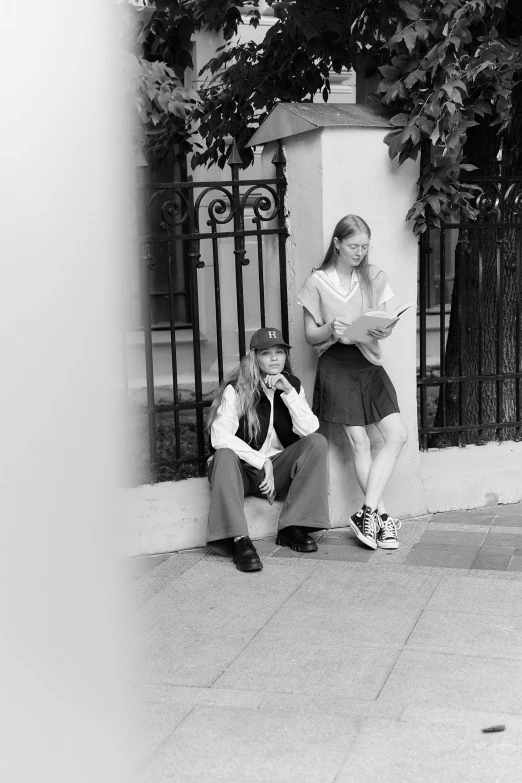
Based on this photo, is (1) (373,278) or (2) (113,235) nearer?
(2) (113,235)

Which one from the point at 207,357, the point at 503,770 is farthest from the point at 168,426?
the point at 503,770

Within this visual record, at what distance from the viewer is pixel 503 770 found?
2908 millimetres

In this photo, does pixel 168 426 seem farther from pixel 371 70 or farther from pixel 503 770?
pixel 503 770

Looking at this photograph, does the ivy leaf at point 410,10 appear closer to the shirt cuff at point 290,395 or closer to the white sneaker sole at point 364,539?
the shirt cuff at point 290,395

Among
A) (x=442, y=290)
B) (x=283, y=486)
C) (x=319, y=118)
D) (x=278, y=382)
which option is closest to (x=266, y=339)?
(x=278, y=382)

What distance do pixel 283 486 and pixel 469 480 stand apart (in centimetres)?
123

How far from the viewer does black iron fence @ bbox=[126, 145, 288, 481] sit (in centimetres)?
525

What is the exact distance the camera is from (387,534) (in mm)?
5195

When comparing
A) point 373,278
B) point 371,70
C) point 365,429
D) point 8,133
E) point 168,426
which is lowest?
point 168,426

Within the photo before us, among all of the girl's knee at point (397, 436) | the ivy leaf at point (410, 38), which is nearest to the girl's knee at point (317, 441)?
the girl's knee at point (397, 436)

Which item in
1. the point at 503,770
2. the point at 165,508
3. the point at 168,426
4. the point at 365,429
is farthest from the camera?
the point at 168,426

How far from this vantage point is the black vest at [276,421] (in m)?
5.18

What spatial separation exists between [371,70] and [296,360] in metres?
2.44

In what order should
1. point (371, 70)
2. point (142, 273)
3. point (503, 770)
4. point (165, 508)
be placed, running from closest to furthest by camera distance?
1. point (503, 770)
2. point (142, 273)
3. point (165, 508)
4. point (371, 70)
